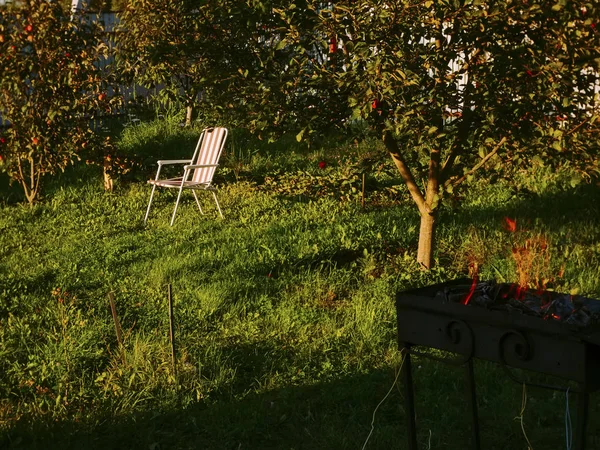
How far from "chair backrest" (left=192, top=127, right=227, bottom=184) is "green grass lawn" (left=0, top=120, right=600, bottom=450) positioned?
345 mm

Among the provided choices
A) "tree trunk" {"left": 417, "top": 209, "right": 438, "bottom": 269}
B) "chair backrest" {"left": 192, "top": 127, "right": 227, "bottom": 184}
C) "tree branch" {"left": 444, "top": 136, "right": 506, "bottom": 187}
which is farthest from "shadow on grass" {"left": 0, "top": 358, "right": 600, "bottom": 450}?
"chair backrest" {"left": 192, "top": 127, "right": 227, "bottom": 184}

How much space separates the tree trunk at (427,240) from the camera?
6438mm

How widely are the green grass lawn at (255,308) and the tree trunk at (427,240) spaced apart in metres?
0.08

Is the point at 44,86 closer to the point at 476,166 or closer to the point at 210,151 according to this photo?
the point at 210,151

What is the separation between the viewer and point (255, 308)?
19.0 feet

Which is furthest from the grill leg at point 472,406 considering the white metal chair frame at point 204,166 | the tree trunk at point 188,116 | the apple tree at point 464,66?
the tree trunk at point 188,116

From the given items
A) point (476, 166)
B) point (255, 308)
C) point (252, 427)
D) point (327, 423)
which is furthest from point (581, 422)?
point (476, 166)

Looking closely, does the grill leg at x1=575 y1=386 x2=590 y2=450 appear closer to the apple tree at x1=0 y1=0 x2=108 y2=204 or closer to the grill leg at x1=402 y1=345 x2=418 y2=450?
the grill leg at x1=402 y1=345 x2=418 y2=450

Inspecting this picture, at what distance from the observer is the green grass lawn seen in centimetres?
418

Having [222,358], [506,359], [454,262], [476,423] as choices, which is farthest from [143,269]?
[506,359]

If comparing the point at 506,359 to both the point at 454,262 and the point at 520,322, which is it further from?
the point at 454,262

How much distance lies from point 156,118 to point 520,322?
31.5 ft

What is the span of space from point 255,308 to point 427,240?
4.90ft

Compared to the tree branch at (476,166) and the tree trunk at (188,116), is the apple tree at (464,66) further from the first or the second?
the tree trunk at (188,116)
